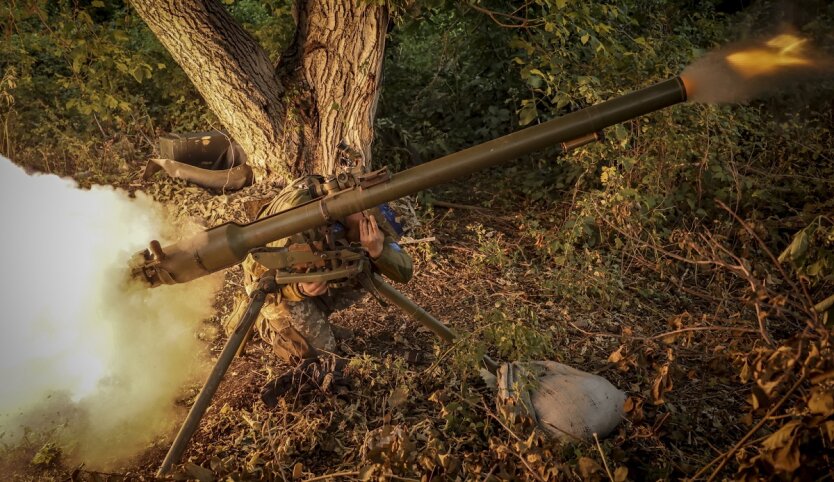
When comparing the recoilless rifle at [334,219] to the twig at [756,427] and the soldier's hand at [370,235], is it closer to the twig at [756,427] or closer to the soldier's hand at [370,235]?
the soldier's hand at [370,235]

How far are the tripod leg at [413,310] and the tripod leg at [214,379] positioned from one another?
0.59 meters

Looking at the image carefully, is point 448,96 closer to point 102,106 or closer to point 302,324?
point 102,106

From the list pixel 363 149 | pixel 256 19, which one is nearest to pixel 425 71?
pixel 256 19

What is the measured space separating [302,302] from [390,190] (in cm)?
152

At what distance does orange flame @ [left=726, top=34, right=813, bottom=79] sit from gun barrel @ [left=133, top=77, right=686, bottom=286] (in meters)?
0.36

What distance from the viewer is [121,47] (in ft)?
19.9

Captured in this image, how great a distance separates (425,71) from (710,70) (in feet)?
20.5

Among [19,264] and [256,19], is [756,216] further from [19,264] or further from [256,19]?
[256,19]

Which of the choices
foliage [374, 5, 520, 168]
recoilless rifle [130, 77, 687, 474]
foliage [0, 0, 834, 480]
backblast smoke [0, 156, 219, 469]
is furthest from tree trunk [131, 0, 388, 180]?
recoilless rifle [130, 77, 687, 474]

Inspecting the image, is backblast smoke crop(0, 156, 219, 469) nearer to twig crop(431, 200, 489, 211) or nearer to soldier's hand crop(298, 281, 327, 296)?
soldier's hand crop(298, 281, 327, 296)

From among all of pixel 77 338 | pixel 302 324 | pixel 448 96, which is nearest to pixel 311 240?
pixel 302 324

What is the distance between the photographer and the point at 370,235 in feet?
12.6

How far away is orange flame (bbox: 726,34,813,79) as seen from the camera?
2988 millimetres

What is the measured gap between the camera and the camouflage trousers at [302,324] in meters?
4.39
